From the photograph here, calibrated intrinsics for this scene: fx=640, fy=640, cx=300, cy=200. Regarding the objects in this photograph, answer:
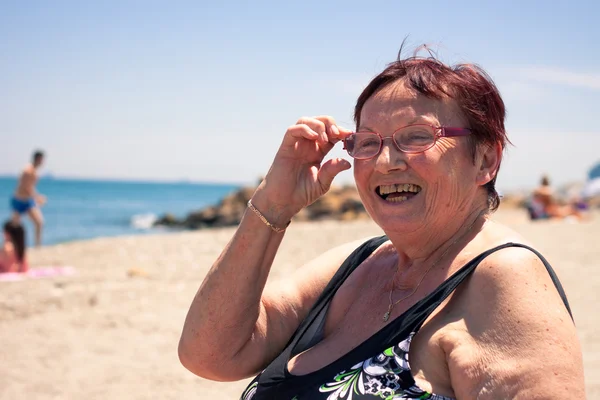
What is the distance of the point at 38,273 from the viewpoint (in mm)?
10383

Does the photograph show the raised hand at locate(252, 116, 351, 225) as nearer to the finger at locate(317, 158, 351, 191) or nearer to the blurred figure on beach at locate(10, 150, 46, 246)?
the finger at locate(317, 158, 351, 191)

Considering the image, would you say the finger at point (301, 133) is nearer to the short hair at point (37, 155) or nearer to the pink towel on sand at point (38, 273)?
the pink towel on sand at point (38, 273)

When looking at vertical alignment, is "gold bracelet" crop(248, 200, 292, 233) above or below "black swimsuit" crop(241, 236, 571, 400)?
above

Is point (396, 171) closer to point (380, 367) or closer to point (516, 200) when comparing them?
point (380, 367)

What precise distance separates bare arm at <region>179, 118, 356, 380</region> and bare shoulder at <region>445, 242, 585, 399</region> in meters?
0.86

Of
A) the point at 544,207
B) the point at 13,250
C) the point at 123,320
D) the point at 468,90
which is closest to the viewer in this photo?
the point at 468,90

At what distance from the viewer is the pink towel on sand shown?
31.7ft

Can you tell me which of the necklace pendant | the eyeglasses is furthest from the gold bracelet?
the necklace pendant

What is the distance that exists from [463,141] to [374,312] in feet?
2.20

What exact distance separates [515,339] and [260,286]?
3.56ft

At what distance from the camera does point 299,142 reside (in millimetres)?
2576

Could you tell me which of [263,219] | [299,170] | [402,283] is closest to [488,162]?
[402,283]

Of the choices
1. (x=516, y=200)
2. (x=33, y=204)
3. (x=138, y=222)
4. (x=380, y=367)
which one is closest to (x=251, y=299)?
(x=380, y=367)

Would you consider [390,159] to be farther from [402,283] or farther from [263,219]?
[263,219]
